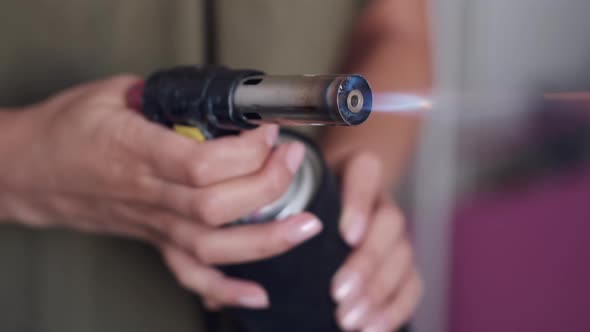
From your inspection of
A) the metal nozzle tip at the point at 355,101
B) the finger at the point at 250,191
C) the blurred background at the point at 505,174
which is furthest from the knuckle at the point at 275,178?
the blurred background at the point at 505,174

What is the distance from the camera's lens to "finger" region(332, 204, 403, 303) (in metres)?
0.26

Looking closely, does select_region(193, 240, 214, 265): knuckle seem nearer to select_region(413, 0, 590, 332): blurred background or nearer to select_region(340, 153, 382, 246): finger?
select_region(340, 153, 382, 246): finger

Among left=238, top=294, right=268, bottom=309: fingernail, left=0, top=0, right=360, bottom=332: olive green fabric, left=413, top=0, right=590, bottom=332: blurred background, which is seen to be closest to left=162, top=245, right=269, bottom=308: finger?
left=238, top=294, right=268, bottom=309: fingernail

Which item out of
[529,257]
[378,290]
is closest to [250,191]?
[378,290]

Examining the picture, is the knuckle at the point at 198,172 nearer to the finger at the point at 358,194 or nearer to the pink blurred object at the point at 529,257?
the finger at the point at 358,194

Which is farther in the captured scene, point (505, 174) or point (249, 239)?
point (505, 174)

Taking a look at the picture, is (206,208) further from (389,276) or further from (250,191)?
(389,276)

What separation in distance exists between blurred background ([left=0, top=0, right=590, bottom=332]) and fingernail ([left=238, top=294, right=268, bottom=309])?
0.15m

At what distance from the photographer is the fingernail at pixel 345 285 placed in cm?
26

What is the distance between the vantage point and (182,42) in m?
0.37

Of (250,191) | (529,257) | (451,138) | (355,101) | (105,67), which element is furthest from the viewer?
(451,138)

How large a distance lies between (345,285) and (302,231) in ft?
0.15

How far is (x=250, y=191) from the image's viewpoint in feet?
0.76

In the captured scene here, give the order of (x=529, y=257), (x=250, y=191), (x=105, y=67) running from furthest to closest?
(x=529, y=257) → (x=105, y=67) → (x=250, y=191)
